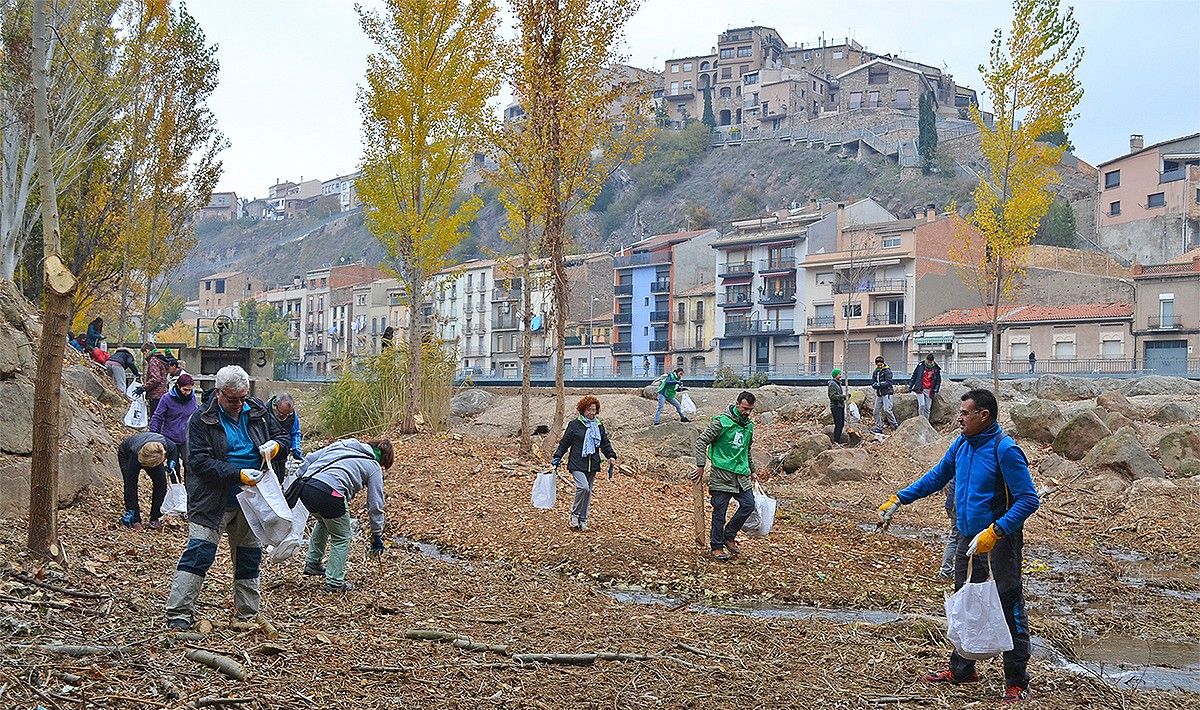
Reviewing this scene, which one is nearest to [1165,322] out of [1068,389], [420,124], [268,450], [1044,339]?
[1044,339]

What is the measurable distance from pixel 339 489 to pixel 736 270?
72.3 m

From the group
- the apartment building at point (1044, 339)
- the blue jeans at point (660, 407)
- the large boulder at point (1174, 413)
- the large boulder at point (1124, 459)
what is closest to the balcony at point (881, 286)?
the apartment building at point (1044, 339)

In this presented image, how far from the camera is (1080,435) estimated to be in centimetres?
2212

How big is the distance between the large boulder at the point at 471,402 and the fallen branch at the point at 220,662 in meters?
32.3

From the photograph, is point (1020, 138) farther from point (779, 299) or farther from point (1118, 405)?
point (779, 299)

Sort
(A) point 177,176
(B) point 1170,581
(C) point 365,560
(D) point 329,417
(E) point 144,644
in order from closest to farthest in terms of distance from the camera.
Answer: (E) point 144,644 < (C) point 365,560 < (B) point 1170,581 < (D) point 329,417 < (A) point 177,176

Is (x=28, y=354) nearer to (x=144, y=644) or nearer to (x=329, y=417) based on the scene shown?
(x=144, y=644)

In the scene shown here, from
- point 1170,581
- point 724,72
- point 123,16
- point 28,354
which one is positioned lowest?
point 1170,581

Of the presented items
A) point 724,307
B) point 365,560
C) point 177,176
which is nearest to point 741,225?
point 724,307

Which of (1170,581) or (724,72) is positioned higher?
(724,72)

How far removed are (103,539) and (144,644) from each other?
446 cm

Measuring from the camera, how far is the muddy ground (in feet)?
21.5

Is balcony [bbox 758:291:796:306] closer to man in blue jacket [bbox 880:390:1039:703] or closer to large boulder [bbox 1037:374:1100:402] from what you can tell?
large boulder [bbox 1037:374:1100:402]

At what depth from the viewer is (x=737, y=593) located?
11.0 metres
